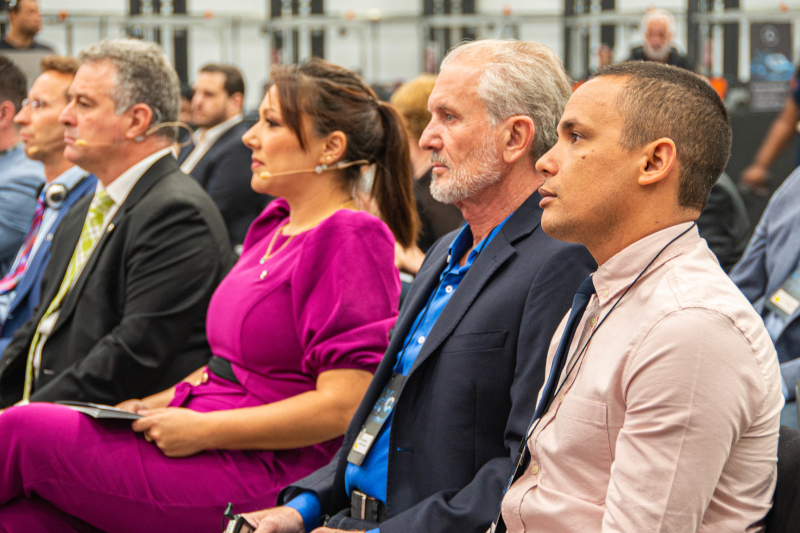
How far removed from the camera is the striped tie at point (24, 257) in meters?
2.76

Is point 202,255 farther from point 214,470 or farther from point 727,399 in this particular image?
point 727,399

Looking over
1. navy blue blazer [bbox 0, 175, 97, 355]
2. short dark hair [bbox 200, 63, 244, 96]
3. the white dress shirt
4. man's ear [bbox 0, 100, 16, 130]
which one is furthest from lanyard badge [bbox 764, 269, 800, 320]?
short dark hair [bbox 200, 63, 244, 96]

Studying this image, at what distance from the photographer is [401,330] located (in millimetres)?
1557

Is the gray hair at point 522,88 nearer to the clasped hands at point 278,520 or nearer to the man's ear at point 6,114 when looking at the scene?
the clasped hands at point 278,520

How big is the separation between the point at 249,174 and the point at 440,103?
11.3 feet

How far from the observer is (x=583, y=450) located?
3.39 ft

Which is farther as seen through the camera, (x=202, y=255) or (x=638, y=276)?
(x=202, y=255)

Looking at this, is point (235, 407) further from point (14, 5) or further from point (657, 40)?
point (657, 40)

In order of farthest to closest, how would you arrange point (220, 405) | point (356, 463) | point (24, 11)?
point (24, 11)
point (220, 405)
point (356, 463)

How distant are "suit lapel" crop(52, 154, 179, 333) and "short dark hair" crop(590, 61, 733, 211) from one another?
1.52 m

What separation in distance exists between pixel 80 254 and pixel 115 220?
201 millimetres

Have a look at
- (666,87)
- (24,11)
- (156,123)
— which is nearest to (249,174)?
(24,11)

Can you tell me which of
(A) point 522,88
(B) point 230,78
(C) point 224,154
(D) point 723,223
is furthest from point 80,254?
(B) point 230,78

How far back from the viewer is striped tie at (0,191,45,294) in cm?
276
